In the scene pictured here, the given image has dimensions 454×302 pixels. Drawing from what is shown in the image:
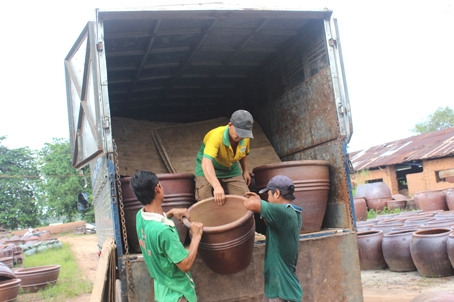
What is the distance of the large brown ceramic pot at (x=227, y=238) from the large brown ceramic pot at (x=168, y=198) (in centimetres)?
42

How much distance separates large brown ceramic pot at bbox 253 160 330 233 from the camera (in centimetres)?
418

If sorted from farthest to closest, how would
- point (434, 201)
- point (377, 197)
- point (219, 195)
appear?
1. point (377, 197)
2. point (434, 201)
3. point (219, 195)

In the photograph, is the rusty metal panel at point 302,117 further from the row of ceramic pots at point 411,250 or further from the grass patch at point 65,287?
the grass patch at point 65,287

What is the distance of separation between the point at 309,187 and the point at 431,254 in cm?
357

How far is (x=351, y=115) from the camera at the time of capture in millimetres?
4230

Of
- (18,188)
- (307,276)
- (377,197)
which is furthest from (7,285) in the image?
(18,188)

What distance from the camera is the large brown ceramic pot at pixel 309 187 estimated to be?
4184 mm

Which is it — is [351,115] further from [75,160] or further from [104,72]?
[75,160]

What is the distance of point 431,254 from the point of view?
21.6 feet

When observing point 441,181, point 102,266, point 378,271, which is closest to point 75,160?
point 102,266

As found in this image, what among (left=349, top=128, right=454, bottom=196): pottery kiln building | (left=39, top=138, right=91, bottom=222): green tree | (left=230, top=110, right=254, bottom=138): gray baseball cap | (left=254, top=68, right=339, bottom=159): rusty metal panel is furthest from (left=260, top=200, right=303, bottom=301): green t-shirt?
(left=39, top=138, right=91, bottom=222): green tree

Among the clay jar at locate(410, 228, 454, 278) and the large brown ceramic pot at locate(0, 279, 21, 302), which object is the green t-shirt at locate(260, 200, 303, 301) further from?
the large brown ceramic pot at locate(0, 279, 21, 302)

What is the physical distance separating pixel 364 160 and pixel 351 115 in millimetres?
18221

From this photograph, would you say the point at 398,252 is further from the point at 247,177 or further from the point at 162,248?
the point at 162,248
